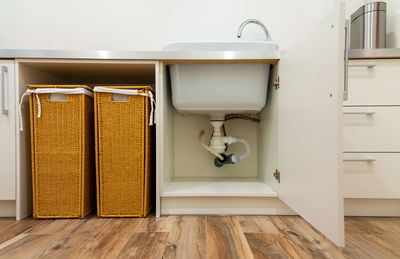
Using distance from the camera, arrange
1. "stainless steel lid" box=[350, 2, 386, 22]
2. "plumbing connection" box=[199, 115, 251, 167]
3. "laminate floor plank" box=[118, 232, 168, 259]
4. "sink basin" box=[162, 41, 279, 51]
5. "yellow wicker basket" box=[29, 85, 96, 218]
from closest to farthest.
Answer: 1. "laminate floor plank" box=[118, 232, 168, 259]
2. "yellow wicker basket" box=[29, 85, 96, 218]
3. "sink basin" box=[162, 41, 279, 51]
4. "stainless steel lid" box=[350, 2, 386, 22]
5. "plumbing connection" box=[199, 115, 251, 167]

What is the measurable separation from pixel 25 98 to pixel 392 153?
1.67m

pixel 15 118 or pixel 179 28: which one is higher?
pixel 179 28

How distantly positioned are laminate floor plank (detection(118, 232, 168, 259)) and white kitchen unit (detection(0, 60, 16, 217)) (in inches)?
24.4

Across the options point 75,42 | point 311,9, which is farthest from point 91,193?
point 311,9

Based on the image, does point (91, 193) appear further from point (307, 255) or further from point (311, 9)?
point (311, 9)

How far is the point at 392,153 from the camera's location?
1.03 m

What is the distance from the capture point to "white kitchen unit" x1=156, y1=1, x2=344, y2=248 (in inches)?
24.6

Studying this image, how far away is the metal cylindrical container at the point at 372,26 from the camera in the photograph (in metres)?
1.24

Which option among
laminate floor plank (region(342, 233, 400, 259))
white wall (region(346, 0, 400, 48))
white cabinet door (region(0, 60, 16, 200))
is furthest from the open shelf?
white wall (region(346, 0, 400, 48))

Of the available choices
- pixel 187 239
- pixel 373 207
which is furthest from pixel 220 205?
pixel 373 207

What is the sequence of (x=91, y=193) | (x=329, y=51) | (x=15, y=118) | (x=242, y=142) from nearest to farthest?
(x=329, y=51) → (x=15, y=118) → (x=91, y=193) → (x=242, y=142)

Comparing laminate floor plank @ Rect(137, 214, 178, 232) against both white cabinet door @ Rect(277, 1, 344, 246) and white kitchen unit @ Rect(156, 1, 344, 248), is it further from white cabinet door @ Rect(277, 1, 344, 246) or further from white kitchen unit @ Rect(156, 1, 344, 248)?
white cabinet door @ Rect(277, 1, 344, 246)

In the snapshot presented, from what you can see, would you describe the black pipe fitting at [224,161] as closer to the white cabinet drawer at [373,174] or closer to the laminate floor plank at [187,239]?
the laminate floor plank at [187,239]

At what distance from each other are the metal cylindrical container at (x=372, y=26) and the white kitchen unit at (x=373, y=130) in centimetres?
30
